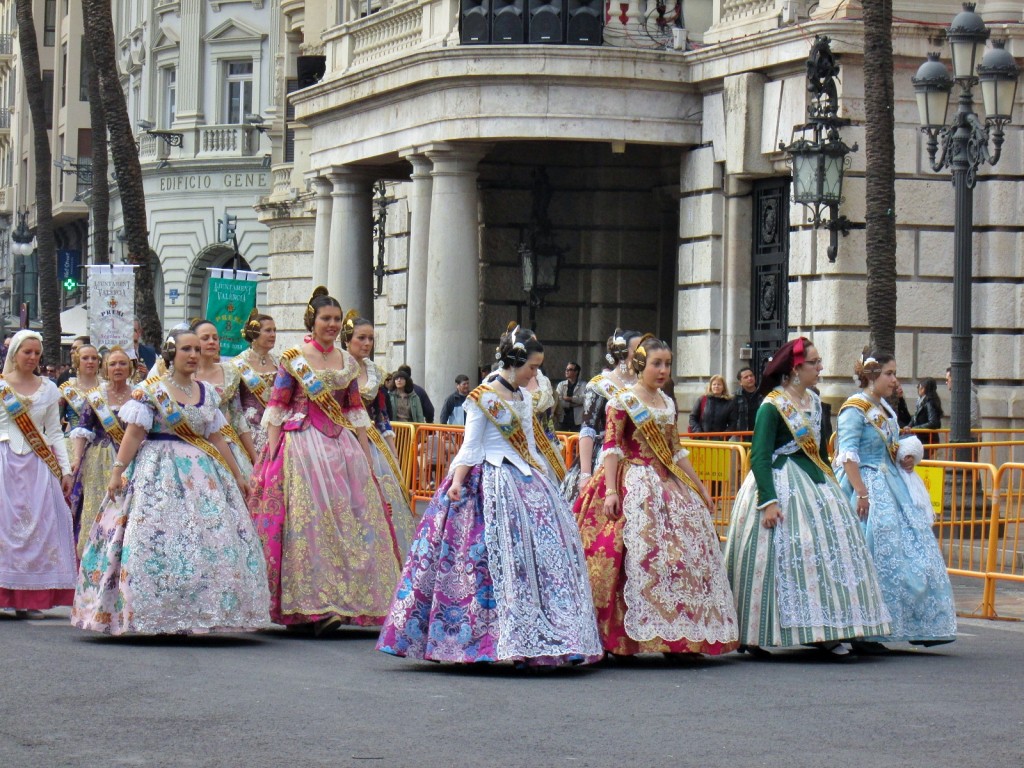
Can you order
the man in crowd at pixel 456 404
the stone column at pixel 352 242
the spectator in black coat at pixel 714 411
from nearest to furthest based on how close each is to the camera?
the spectator in black coat at pixel 714 411 → the man in crowd at pixel 456 404 → the stone column at pixel 352 242

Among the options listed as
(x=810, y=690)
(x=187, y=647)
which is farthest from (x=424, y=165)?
(x=810, y=690)

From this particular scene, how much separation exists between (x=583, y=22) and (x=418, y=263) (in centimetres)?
362

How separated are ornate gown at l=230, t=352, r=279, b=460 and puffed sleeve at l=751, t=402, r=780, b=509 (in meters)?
3.97

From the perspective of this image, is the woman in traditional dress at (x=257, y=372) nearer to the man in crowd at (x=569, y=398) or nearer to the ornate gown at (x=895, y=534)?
the ornate gown at (x=895, y=534)

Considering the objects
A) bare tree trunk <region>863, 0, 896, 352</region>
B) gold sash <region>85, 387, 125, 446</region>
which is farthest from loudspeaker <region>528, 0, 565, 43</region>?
gold sash <region>85, 387, 125, 446</region>

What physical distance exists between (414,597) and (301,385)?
2425 millimetres

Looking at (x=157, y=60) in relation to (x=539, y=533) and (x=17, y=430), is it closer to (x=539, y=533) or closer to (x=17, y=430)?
(x=17, y=430)

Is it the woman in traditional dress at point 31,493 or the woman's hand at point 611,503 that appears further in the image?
the woman in traditional dress at point 31,493

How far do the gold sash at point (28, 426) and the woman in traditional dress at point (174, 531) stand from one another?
58.5 inches

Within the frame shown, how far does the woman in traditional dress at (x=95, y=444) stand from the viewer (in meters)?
13.9

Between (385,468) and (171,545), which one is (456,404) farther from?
(171,545)

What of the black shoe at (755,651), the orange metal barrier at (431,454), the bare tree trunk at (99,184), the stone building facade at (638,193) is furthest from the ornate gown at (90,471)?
the bare tree trunk at (99,184)

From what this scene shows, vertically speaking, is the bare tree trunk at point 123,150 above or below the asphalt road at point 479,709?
above

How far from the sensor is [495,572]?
10844mm
